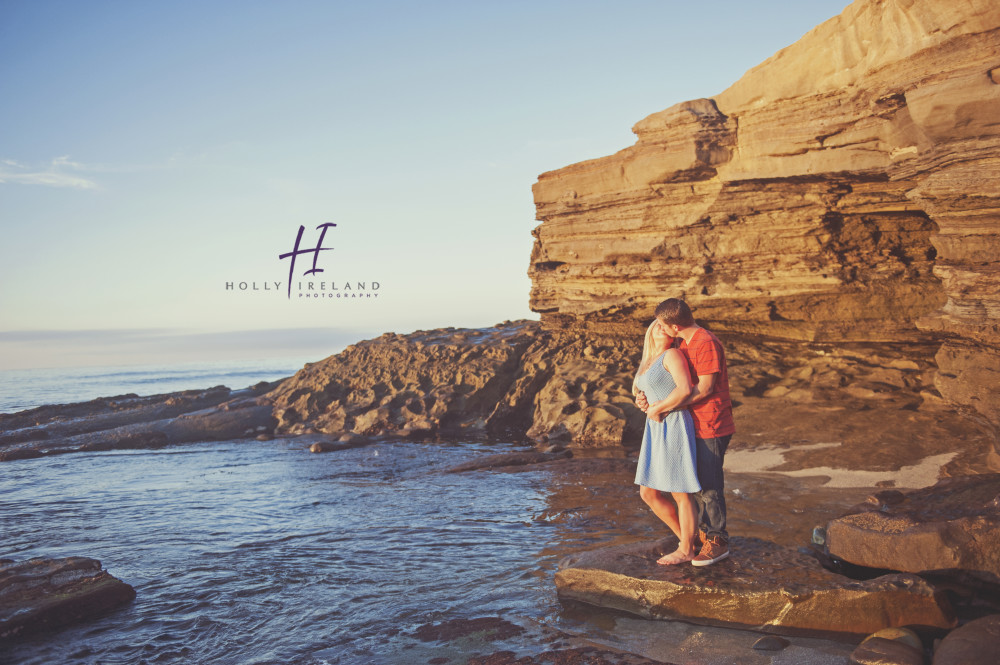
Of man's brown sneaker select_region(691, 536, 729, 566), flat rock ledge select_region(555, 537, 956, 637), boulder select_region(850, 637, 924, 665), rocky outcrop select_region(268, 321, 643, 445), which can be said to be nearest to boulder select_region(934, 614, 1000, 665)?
boulder select_region(850, 637, 924, 665)

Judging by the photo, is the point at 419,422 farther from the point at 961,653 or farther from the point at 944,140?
the point at 961,653

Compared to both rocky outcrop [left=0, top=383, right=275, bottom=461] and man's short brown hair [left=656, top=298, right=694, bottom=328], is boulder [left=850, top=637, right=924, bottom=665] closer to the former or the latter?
man's short brown hair [left=656, top=298, right=694, bottom=328]

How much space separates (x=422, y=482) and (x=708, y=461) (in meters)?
6.06

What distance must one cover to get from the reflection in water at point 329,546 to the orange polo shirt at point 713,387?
1426mm

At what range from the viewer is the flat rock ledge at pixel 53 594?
4.93 m

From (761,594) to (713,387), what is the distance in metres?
1.44

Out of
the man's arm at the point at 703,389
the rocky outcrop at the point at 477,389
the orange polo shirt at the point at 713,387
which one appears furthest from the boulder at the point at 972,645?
the rocky outcrop at the point at 477,389

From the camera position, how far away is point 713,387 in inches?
195

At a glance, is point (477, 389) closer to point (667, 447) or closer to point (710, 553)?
point (667, 447)

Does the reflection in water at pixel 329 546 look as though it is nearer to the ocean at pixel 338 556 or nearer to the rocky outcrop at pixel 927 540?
the ocean at pixel 338 556

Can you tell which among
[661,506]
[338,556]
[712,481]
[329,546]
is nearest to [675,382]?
[712,481]

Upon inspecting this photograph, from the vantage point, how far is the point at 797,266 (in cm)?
1099

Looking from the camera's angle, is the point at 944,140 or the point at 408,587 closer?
the point at 408,587

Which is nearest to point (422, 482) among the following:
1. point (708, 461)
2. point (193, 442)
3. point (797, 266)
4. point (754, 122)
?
point (708, 461)
